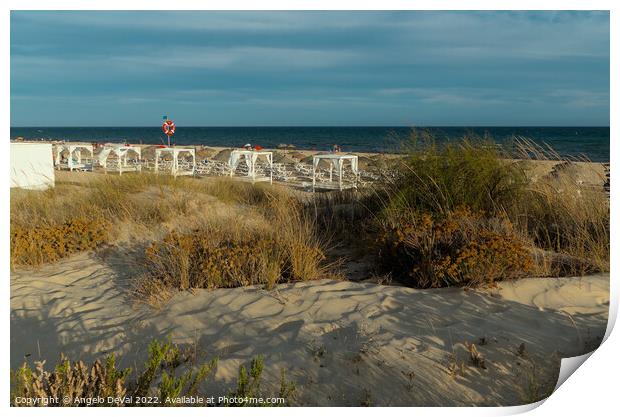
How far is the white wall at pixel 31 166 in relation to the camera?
960 centimetres

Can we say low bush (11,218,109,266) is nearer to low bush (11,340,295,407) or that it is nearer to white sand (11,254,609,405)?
white sand (11,254,609,405)

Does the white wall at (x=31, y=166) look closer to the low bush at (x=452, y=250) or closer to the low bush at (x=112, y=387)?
the low bush at (x=452, y=250)

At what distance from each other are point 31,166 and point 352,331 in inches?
318

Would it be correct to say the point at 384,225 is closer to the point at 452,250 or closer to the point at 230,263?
the point at 452,250

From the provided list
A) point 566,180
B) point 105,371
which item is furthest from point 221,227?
point 566,180

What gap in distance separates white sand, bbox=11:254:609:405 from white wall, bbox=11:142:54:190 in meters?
4.86

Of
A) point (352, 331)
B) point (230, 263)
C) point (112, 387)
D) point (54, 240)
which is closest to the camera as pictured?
point (112, 387)

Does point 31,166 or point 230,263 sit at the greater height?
point 31,166

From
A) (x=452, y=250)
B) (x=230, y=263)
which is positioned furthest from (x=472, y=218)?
(x=230, y=263)

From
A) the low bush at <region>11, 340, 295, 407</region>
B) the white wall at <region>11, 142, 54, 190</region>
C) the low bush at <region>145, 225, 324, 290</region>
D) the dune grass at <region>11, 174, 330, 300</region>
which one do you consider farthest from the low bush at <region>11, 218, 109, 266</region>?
the white wall at <region>11, 142, 54, 190</region>

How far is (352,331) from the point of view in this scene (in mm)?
3988

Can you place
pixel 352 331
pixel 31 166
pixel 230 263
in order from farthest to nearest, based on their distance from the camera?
pixel 31 166 → pixel 230 263 → pixel 352 331

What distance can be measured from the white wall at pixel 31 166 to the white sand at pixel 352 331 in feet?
15.9
